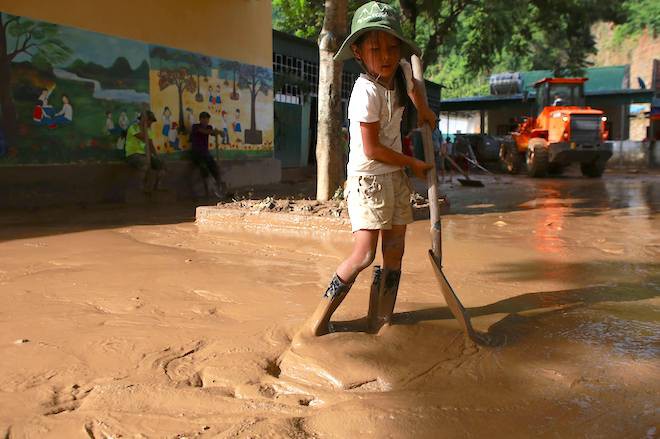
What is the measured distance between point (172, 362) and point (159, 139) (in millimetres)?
7792

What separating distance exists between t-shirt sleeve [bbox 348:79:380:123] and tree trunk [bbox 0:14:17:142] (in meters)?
6.53

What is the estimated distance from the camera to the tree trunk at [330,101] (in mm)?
6848

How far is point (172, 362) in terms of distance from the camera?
2439 mm

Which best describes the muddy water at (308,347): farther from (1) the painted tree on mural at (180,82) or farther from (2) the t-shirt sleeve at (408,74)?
(1) the painted tree on mural at (180,82)

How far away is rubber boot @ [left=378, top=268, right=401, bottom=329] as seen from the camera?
2.80 meters

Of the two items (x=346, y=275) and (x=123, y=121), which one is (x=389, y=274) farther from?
(x=123, y=121)

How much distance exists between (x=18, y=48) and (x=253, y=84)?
16.8 ft

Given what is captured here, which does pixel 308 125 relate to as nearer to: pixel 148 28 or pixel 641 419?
pixel 148 28

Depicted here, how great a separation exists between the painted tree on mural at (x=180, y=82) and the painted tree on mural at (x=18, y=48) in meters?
1.97

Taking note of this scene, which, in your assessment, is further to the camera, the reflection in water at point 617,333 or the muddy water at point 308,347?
the reflection in water at point 617,333

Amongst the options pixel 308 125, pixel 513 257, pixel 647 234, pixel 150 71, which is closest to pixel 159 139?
pixel 150 71

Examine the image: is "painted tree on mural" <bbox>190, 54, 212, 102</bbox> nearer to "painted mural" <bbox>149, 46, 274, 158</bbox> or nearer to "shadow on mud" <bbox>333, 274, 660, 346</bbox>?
"painted mural" <bbox>149, 46, 274, 158</bbox>

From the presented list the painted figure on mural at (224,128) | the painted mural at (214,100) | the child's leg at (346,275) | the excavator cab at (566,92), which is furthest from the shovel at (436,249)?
the excavator cab at (566,92)

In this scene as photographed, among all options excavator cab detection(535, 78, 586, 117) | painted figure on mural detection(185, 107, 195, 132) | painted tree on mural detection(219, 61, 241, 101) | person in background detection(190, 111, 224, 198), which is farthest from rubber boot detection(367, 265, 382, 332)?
excavator cab detection(535, 78, 586, 117)
